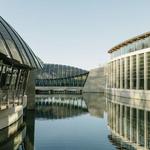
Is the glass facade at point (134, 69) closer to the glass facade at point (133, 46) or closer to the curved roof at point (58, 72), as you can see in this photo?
the glass facade at point (133, 46)

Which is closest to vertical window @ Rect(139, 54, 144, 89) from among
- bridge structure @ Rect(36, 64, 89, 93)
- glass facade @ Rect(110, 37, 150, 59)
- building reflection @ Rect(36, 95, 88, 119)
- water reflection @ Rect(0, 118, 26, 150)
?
glass facade @ Rect(110, 37, 150, 59)

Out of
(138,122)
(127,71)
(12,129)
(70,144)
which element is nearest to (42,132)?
(12,129)

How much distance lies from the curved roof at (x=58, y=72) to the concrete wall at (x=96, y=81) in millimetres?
8347

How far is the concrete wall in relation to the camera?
14625cm

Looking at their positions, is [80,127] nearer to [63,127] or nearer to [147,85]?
[63,127]

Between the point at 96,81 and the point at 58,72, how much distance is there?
22.1 metres

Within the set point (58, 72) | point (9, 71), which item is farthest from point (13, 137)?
point (58, 72)

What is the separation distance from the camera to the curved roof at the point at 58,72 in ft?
522

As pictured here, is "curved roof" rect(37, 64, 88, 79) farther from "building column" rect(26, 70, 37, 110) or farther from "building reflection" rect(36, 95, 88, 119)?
"building column" rect(26, 70, 37, 110)

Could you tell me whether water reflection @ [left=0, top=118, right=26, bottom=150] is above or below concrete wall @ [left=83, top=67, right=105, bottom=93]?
below

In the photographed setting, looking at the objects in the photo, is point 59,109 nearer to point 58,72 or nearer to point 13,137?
point 13,137

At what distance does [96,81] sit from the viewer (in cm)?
14762

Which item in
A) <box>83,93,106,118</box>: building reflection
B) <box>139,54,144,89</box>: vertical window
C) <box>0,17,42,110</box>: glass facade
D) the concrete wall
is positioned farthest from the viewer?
the concrete wall

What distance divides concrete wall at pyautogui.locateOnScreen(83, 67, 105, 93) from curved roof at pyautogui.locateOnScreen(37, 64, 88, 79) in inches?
329
